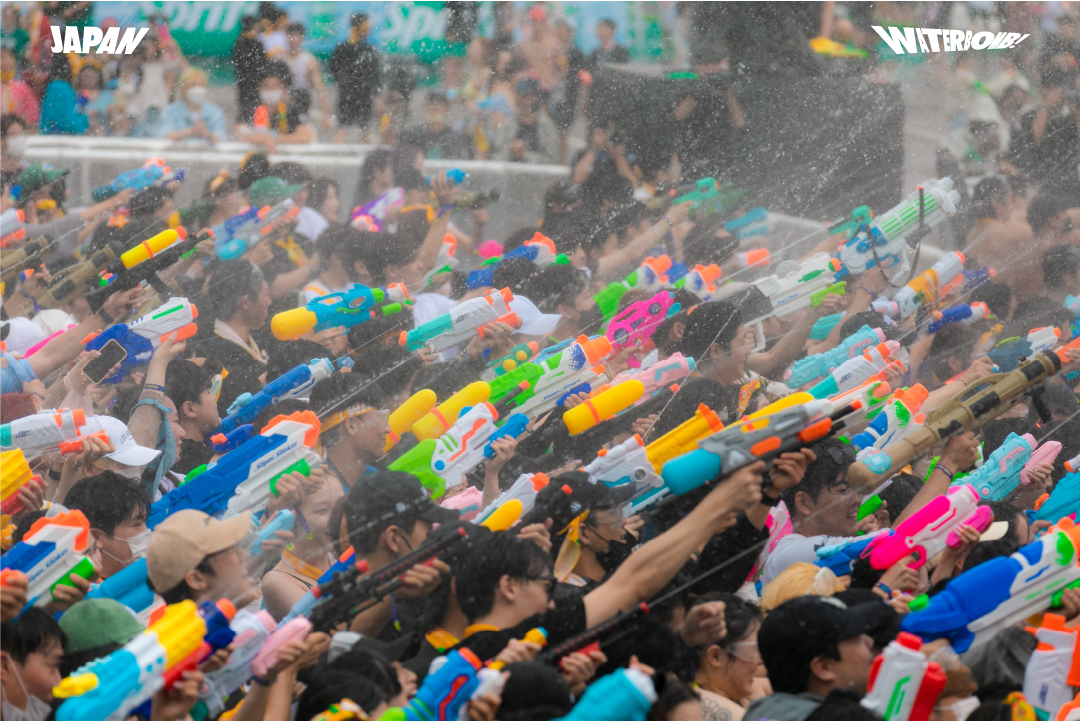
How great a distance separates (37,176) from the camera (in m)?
6.19

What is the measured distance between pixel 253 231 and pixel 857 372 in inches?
136

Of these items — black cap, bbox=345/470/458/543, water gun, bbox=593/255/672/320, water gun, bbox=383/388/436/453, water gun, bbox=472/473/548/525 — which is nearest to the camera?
black cap, bbox=345/470/458/543

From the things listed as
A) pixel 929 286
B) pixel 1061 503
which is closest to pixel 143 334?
pixel 1061 503

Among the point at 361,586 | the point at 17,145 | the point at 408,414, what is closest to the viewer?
the point at 361,586

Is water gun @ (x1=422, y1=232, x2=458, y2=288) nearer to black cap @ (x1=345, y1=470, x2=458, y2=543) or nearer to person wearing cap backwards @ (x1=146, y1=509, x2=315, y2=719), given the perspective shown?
black cap @ (x1=345, y1=470, x2=458, y2=543)

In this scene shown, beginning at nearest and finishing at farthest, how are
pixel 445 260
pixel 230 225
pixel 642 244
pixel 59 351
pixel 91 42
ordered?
pixel 59 351, pixel 230 225, pixel 445 260, pixel 642 244, pixel 91 42

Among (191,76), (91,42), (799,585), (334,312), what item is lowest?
(799,585)

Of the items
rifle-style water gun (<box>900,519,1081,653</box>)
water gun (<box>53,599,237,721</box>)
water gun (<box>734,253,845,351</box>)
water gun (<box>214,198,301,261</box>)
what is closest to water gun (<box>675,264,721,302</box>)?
water gun (<box>734,253,845,351</box>)

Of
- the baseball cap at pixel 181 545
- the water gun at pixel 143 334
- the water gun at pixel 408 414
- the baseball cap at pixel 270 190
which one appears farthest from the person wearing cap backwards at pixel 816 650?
the baseball cap at pixel 270 190

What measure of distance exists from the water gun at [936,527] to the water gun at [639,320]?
5.38ft

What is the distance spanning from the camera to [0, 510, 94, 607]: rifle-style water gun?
2.62 m

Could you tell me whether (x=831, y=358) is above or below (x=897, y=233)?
below

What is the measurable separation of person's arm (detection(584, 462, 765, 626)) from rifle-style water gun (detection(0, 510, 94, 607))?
4.55 feet

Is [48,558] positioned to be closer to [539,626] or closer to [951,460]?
[539,626]
